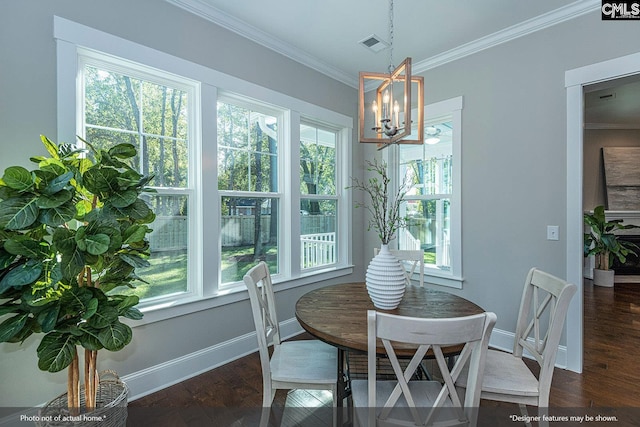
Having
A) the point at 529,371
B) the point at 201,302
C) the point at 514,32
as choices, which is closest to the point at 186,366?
the point at 201,302

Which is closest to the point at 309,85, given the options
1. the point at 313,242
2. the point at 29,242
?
the point at 313,242

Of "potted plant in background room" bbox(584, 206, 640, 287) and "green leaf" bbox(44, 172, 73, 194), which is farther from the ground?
"green leaf" bbox(44, 172, 73, 194)

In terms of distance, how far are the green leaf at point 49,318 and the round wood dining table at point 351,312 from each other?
1131mm

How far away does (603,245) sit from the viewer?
4824mm

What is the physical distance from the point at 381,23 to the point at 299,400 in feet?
10.2

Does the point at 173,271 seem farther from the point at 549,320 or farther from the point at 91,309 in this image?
the point at 549,320

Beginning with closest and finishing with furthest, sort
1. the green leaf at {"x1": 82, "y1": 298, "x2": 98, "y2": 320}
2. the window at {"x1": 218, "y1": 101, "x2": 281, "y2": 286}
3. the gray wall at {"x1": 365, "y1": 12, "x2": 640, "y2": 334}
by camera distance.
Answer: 1. the green leaf at {"x1": 82, "y1": 298, "x2": 98, "y2": 320}
2. the gray wall at {"x1": 365, "y1": 12, "x2": 640, "y2": 334}
3. the window at {"x1": 218, "y1": 101, "x2": 281, "y2": 286}

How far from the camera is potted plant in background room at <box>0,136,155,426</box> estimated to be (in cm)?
127

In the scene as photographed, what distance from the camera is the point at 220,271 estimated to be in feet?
8.81

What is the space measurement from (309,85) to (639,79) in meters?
2.81

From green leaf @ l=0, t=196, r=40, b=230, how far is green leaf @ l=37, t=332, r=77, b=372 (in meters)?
0.54

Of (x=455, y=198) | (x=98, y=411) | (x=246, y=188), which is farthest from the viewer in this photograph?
(x=455, y=198)

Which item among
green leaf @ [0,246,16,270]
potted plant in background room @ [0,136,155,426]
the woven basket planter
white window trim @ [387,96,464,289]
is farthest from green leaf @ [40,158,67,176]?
white window trim @ [387,96,464,289]

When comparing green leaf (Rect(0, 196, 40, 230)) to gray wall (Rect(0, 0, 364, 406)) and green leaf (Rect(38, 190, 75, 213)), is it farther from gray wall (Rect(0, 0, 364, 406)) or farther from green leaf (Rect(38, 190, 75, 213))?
gray wall (Rect(0, 0, 364, 406))
